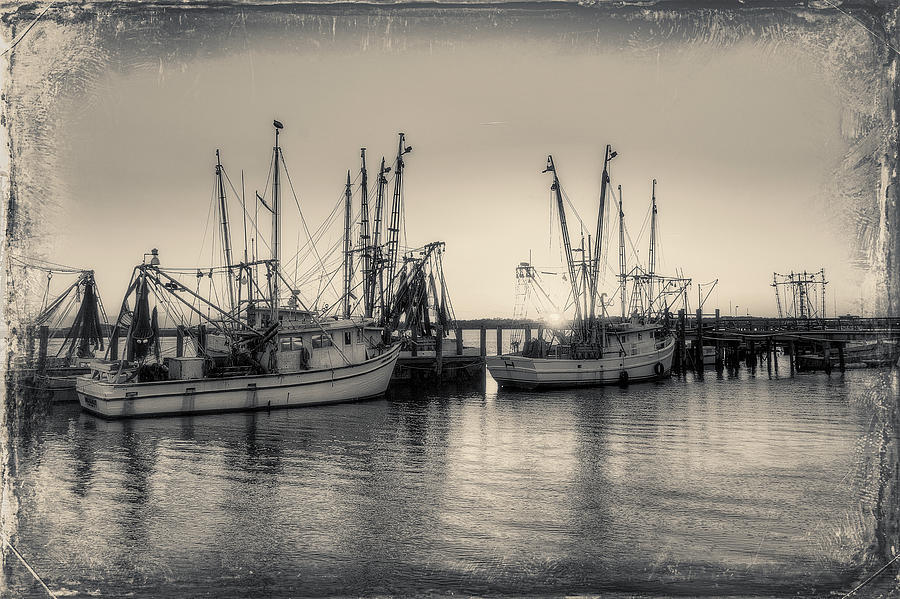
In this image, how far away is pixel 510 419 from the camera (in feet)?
71.1

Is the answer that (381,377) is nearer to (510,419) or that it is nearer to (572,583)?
(510,419)

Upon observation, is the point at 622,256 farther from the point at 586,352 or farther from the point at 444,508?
the point at 444,508

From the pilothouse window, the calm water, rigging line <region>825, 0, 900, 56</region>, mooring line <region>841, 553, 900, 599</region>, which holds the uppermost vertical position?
rigging line <region>825, 0, 900, 56</region>

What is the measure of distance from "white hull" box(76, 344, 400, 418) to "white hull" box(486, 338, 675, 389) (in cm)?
950

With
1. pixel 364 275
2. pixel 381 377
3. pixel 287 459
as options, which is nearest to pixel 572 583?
pixel 287 459

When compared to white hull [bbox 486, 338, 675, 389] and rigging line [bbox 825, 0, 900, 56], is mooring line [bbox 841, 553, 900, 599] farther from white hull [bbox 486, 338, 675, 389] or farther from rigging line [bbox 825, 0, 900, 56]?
white hull [bbox 486, 338, 675, 389]

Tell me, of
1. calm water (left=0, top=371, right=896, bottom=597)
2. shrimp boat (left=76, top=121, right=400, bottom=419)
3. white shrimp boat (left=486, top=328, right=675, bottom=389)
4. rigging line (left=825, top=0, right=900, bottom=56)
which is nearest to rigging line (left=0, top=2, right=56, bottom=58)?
calm water (left=0, top=371, right=896, bottom=597)

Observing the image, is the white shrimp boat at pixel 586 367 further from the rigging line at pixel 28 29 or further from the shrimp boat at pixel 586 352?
the rigging line at pixel 28 29

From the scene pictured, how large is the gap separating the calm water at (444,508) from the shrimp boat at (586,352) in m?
13.2

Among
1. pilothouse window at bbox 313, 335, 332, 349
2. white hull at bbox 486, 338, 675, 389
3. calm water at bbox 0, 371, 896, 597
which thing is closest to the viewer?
calm water at bbox 0, 371, 896, 597

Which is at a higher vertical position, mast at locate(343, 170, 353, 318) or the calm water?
mast at locate(343, 170, 353, 318)

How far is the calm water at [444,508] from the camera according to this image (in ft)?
21.9

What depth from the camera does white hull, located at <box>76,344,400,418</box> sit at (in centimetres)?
2138

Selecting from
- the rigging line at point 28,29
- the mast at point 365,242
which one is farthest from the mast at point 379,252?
the rigging line at point 28,29
